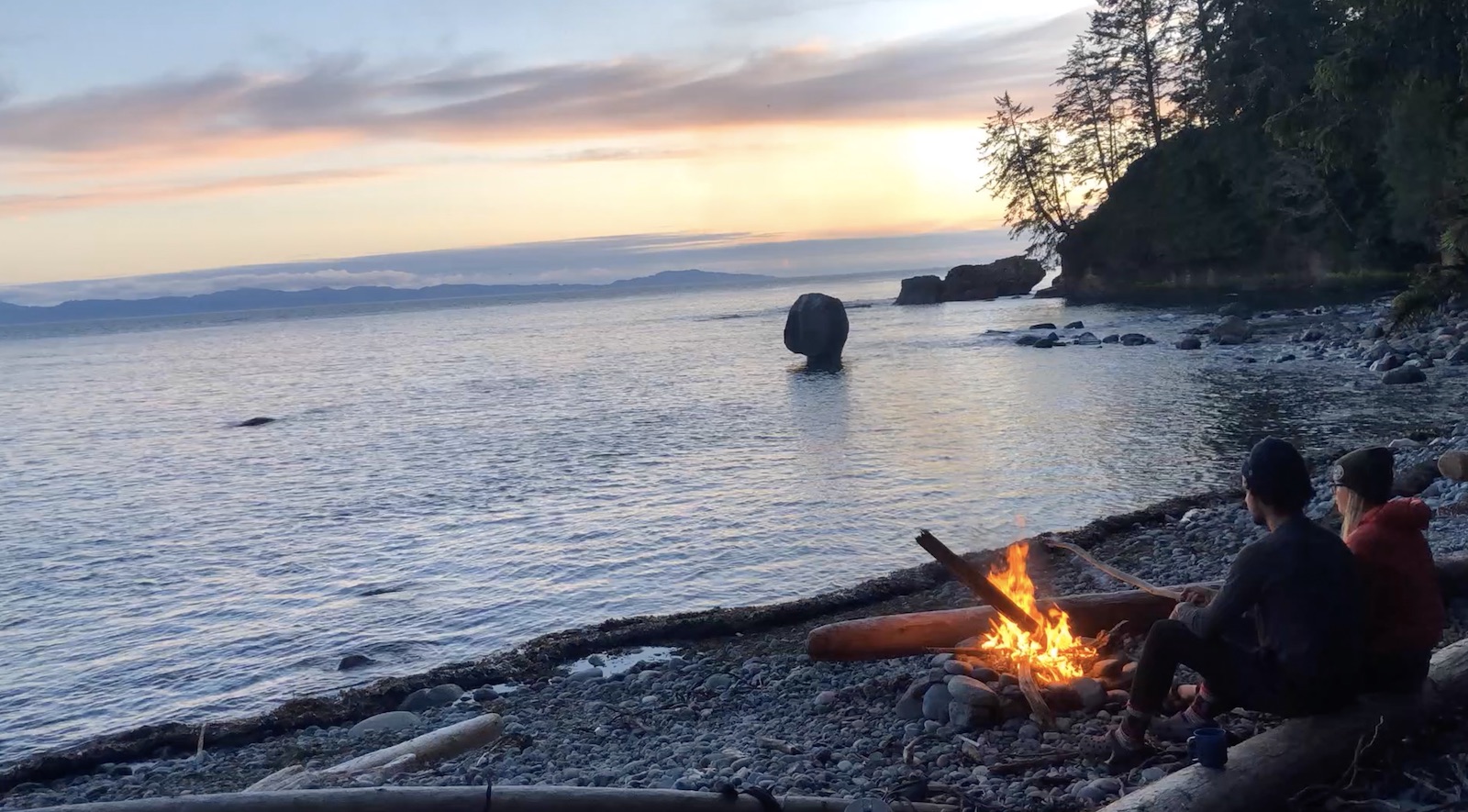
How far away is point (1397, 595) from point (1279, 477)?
1.06 m

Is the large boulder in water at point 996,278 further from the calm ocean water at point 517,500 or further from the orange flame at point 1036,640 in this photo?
the orange flame at point 1036,640

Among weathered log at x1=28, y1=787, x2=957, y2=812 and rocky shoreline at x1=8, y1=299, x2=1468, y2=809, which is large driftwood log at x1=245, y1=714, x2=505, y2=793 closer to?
rocky shoreline at x1=8, y1=299, x2=1468, y2=809

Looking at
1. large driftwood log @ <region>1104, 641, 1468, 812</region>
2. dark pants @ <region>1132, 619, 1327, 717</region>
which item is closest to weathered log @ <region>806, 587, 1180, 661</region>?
dark pants @ <region>1132, 619, 1327, 717</region>

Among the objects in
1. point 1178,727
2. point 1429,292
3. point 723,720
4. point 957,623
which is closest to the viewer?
point 1178,727

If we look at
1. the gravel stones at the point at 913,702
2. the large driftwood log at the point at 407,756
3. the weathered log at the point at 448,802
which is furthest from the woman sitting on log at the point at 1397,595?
the large driftwood log at the point at 407,756

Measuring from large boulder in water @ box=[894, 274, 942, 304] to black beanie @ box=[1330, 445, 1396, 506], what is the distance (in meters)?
102

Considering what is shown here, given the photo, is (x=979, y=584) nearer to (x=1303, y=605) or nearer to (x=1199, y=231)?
(x=1303, y=605)

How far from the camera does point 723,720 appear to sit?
32.2ft

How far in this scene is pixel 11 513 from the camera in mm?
26703

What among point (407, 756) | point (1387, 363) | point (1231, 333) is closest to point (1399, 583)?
point (407, 756)

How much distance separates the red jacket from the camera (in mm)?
6141

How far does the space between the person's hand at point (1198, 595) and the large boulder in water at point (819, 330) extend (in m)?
43.1

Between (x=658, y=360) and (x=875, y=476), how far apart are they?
4256cm

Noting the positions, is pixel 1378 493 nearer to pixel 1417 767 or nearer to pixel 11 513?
pixel 1417 767
